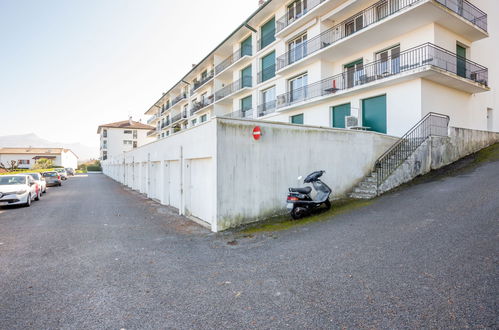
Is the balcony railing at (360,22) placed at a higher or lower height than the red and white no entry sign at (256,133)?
higher

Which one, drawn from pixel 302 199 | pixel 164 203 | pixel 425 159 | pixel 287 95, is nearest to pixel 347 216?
pixel 302 199

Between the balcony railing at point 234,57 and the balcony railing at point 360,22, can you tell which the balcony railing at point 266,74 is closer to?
the balcony railing at point 360,22

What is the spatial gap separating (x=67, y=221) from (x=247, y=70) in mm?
20393

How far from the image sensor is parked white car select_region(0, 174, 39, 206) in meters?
11.2

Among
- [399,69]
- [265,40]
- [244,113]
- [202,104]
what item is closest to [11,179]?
[244,113]

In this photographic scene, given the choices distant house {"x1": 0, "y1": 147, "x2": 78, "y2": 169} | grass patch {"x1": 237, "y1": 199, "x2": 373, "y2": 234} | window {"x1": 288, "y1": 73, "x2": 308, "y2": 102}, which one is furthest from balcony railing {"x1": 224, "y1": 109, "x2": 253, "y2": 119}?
distant house {"x1": 0, "y1": 147, "x2": 78, "y2": 169}

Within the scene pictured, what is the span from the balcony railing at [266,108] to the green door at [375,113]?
7.79 meters

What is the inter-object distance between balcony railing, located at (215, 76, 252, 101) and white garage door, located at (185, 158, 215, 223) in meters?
16.4

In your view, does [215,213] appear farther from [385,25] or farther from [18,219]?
[385,25]

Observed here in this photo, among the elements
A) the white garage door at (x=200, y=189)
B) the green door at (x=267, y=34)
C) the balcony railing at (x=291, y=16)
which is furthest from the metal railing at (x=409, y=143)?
the green door at (x=267, y=34)

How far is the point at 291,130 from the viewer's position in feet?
29.4

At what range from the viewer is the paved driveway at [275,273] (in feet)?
10.3

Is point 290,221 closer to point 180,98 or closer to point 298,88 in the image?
point 298,88

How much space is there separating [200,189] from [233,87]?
19.3m
